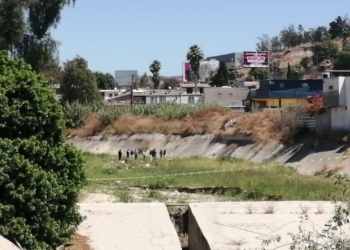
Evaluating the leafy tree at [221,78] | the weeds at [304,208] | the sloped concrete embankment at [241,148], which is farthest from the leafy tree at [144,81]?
the weeds at [304,208]

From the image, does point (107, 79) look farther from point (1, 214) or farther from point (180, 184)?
point (1, 214)

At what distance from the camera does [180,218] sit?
52.2 feet

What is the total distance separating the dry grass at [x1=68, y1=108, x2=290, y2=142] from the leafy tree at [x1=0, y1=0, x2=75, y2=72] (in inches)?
632

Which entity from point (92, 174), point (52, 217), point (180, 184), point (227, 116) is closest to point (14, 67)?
point (52, 217)

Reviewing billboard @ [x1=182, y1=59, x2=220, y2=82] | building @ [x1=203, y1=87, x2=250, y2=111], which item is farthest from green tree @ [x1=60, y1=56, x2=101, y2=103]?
billboard @ [x1=182, y1=59, x2=220, y2=82]

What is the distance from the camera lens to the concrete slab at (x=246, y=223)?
11773 mm

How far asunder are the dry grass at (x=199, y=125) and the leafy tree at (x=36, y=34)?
1604 cm

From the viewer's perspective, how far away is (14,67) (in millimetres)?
11031

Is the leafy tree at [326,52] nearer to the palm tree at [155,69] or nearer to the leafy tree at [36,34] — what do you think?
the palm tree at [155,69]

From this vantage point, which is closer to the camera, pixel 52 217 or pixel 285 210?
pixel 52 217

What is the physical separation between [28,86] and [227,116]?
1622 inches

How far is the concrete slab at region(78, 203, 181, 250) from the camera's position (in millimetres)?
11898

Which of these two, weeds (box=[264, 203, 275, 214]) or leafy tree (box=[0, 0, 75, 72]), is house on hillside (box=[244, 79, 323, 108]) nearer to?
leafy tree (box=[0, 0, 75, 72])

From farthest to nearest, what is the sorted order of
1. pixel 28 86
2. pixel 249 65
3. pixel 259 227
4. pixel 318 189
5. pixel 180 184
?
pixel 249 65
pixel 180 184
pixel 318 189
pixel 259 227
pixel 28 86
